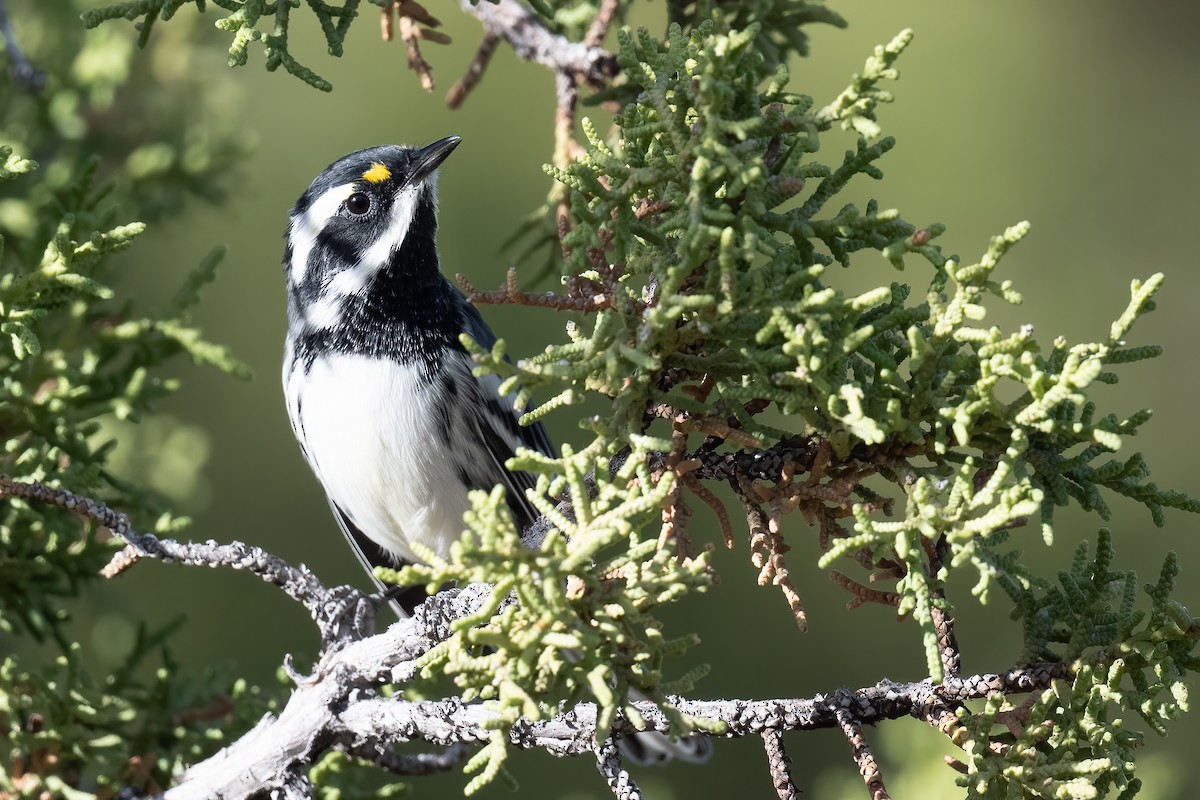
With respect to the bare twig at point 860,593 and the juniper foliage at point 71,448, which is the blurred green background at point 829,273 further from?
the bare twig at point 860,593

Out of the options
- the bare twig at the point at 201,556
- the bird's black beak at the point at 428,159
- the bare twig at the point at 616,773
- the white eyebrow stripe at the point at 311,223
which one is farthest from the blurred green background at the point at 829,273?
the bare twig at the point at 616,773

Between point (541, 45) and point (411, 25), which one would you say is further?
point (541, 45)

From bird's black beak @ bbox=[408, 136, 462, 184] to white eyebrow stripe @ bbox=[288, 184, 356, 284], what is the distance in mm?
192

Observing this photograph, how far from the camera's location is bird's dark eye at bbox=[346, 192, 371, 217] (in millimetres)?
3564

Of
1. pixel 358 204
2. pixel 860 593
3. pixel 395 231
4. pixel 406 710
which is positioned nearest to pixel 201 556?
pixel 406 710

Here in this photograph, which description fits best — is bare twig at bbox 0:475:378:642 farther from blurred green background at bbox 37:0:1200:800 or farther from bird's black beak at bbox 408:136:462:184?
blurred green background at bbox 37:0:1200:800

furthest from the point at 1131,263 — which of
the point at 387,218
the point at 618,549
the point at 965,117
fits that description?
the point at 387,218

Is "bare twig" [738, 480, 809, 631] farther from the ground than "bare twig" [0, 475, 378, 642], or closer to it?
farther from the ground

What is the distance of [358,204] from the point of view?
3.57 metres

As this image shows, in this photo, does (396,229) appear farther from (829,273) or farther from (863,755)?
(863,755)

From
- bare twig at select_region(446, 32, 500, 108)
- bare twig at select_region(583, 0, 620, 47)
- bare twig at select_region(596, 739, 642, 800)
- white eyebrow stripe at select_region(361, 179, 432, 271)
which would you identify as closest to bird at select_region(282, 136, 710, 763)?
white eyebrow stripe at select_region(361, 179, 432, 271)

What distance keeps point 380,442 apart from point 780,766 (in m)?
1.67

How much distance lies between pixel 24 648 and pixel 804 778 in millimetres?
2947

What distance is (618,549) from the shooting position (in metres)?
5.36
